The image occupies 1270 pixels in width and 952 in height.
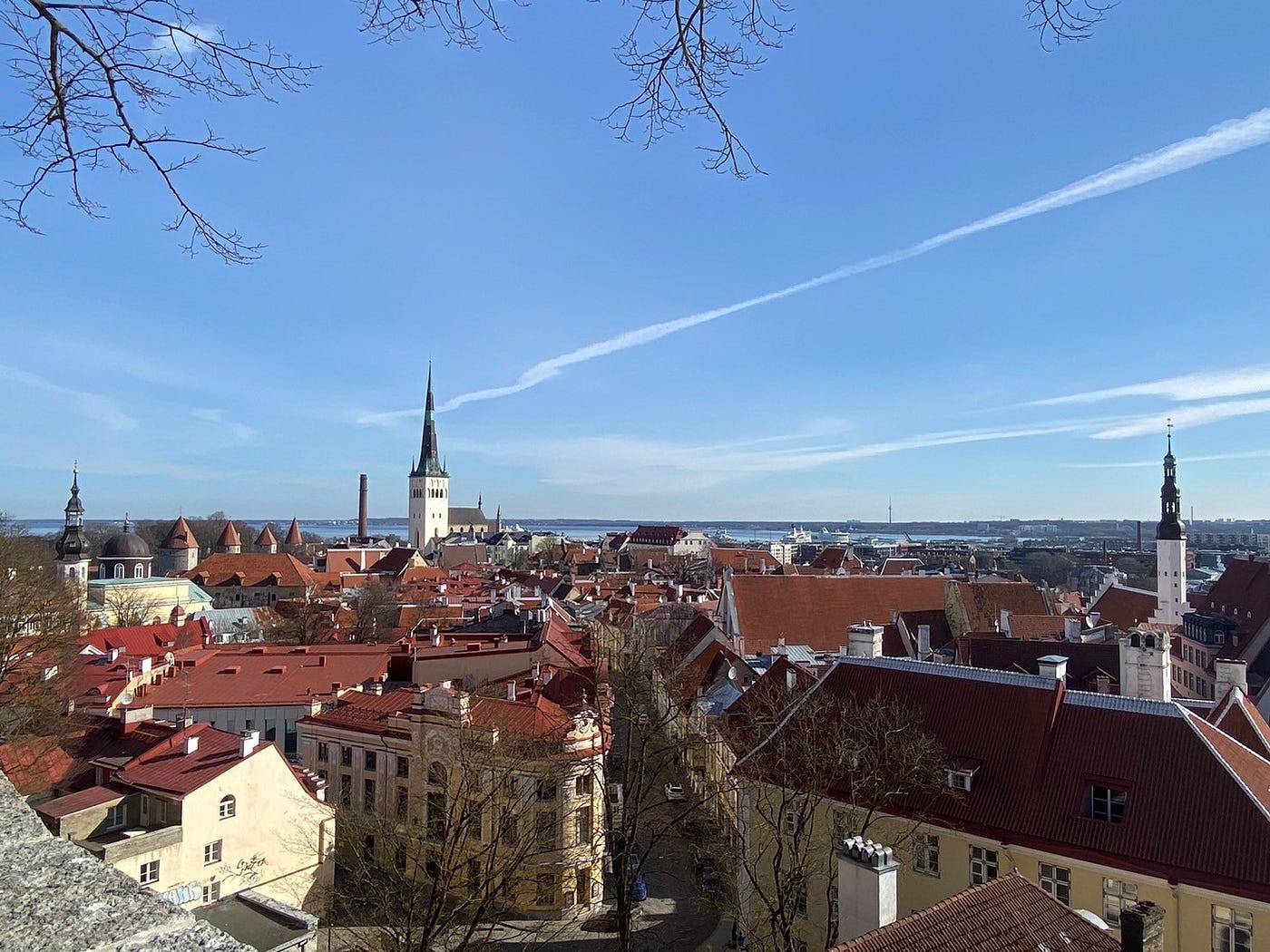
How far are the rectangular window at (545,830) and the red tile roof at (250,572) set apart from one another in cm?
5633

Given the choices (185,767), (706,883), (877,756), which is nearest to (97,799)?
(185,767)

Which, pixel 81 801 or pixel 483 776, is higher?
pixel 483 776

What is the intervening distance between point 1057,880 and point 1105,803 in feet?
4.85

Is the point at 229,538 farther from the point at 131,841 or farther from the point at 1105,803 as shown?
the point at 1105,803

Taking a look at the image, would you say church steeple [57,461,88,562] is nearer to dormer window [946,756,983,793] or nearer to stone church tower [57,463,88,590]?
stone church tower [57,463,88,590]

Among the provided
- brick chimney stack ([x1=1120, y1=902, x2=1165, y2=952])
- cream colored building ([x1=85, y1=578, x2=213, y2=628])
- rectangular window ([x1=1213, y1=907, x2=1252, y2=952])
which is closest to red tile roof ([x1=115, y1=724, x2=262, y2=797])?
brick chimney stack ([x1=1120, y1=902, x2=1165, y2=952])

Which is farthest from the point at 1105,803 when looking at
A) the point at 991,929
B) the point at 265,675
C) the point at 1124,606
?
the point at 1124,606

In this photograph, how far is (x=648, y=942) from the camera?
17766mm

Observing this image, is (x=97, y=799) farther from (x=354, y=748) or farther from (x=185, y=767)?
(x=354, y=748)

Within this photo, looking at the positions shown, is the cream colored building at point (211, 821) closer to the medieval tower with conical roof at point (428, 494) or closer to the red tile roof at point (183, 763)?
the red tile roof at point (183, 763)

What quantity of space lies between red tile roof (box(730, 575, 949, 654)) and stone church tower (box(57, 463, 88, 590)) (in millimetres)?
40398

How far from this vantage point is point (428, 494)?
123 meters

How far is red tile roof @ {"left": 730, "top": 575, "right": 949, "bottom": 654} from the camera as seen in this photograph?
1478 inches

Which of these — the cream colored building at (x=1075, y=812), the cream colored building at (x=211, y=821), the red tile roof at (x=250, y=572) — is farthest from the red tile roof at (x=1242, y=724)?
the red tile roof at (x=250, y=572)
